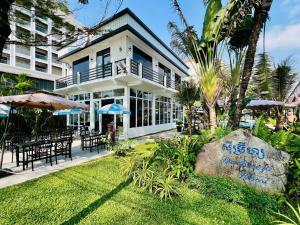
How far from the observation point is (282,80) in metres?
10.3

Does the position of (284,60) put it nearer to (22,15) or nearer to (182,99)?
(182,99)

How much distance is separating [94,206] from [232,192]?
10.6 feet

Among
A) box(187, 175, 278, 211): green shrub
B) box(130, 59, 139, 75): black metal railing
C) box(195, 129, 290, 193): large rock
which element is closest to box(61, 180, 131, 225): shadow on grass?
box(187, 175, 278, 211): green shrub

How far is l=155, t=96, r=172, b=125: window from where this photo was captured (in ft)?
61.1

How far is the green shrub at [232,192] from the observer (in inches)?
153

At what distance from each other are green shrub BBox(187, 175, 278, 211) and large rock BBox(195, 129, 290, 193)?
0.78 feet

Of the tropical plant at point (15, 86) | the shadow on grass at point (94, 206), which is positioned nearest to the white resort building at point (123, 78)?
the tropical plant at point (15, 86)

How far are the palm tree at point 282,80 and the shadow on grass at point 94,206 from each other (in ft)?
33.8

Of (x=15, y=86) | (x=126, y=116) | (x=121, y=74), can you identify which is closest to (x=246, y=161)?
(x=121, y=74)

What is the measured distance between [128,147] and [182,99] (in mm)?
6384

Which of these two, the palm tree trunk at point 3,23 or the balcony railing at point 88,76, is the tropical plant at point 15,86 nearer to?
the balcony railing at point 88,76

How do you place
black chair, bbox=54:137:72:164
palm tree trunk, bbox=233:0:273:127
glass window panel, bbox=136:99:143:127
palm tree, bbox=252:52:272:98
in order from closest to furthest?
palm tree trunk, bbox=233:0:273:127
black chair, bbox=54:137:72:164
palm tree, bbox=252:52:272:98
glass window panel, bbox=136:99:143:127

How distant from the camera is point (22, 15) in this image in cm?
499

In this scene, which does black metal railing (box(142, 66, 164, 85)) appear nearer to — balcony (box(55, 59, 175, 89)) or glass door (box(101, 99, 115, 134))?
balcony (box(55, 59, 175, 89))
